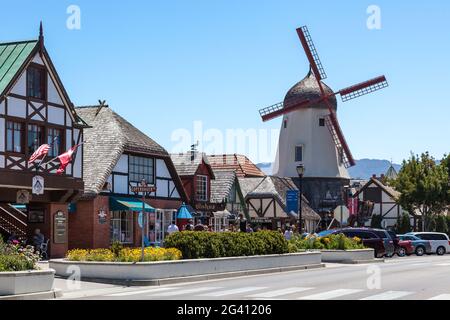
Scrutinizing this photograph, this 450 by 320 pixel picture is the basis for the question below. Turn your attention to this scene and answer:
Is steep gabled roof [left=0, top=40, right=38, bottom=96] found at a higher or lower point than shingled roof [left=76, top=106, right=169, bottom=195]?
higher

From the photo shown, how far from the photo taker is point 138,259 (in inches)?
1000

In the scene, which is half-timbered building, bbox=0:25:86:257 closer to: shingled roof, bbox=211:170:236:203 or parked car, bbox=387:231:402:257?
shingled roof, bbox=211:170:236:203

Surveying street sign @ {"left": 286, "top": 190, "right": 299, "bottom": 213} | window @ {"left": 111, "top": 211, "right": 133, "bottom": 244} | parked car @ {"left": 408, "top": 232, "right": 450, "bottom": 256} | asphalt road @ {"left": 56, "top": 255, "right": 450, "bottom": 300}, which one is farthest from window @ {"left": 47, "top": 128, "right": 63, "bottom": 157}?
street sign @ {"left": 286, "top": 190, "right": 299, "bottom": 213}

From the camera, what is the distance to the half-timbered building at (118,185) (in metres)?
41.1

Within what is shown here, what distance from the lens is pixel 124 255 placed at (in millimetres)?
25828

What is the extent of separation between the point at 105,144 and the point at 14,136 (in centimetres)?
871

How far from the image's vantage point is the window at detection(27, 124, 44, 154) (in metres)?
35.8

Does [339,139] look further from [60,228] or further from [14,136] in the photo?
[14,136]

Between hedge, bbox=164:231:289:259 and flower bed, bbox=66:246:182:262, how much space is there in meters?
0.85

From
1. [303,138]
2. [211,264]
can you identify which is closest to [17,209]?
[211,264]

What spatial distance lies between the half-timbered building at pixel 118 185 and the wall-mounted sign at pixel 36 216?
2.46m
